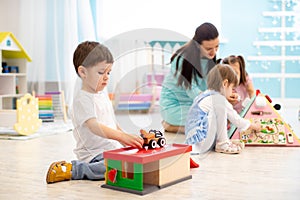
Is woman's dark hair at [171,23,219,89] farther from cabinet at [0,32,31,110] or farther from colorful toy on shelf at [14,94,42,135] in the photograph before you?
cabinet at [0,32,31,110]

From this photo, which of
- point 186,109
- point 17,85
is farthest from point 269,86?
point 186,109

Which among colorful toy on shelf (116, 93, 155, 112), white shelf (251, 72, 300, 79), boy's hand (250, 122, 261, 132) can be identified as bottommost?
boy's hand (250, 122, 261, 132)

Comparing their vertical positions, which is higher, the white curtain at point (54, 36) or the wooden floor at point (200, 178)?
the white curtain at point (54, 36)

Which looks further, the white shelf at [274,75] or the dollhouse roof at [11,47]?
the white shelf at [274,75]

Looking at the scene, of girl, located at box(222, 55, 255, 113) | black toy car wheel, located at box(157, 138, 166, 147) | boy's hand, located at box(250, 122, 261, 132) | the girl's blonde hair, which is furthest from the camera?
girl, located at box(222, 55, 255, 113)

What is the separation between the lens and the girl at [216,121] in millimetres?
1647

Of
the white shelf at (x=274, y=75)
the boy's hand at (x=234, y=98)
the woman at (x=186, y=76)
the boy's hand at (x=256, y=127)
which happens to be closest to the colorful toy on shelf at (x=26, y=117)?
the woman at (x=186, y=76)

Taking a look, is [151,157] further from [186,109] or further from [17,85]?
[17,85]

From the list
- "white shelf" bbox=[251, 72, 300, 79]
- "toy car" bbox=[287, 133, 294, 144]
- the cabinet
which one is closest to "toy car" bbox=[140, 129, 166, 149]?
"toy car" bbox=[287, 133, 294, 144]

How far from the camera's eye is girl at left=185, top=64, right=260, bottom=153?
5.41ft

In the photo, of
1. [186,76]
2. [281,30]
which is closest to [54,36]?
[281,30]

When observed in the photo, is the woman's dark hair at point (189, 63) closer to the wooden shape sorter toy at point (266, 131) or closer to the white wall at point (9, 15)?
the wooden shape sorter toy at point (266, 131)

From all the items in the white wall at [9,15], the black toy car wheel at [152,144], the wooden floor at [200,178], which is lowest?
the wooden floor at [200,178]

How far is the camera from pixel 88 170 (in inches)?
49.3
